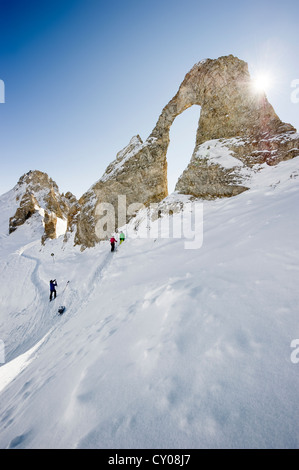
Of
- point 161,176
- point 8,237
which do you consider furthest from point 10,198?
point 161,176

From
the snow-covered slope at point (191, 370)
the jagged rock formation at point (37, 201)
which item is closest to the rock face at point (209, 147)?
the snow-covered slope at point (191, 370)

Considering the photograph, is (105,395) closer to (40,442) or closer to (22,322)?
(40,442)

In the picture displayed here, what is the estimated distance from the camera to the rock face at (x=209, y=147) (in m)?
13.1

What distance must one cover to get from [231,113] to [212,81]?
458 centimetres

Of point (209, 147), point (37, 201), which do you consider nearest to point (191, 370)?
point (209, 147)

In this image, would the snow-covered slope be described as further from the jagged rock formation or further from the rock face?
the jagged rock formation

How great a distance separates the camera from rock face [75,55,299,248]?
13094 mm

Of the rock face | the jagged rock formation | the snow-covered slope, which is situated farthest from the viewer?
the jagged rock formation

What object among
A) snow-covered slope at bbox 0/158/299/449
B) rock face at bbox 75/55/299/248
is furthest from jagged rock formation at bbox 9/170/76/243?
snow-covered slope at bbox 0/158/299/449

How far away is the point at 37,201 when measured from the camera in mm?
54312

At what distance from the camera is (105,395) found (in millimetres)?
1985

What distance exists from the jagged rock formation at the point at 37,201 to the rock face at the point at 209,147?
28.3 metres

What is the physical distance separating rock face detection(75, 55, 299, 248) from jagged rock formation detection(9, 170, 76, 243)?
2829 cm

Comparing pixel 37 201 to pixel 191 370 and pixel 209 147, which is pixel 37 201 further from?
pixel 191 370
